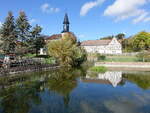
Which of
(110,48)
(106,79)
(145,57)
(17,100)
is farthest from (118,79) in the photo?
(110,48)

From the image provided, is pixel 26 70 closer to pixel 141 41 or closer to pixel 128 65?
pixel 128 65

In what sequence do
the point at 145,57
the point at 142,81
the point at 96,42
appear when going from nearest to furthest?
the point at 142,81 < the point at 145,57 < the point at 96,42

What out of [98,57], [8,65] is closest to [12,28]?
[8,65]

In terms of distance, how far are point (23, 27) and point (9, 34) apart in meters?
3.88

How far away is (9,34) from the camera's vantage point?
4000cm

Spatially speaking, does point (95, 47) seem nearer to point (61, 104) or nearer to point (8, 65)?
point (8, 65)

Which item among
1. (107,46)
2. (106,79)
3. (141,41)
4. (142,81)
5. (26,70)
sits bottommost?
(142,81)

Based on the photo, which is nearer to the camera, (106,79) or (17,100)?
(17,100)

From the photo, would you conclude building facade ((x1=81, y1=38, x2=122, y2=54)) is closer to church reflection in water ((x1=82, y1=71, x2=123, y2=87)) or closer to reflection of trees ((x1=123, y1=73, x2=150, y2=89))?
church reflection in water ((x1=82, y1=71, x2=123, y2=87))

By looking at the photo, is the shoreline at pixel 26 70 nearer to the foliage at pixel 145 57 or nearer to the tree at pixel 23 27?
the tree at pixel 23 27

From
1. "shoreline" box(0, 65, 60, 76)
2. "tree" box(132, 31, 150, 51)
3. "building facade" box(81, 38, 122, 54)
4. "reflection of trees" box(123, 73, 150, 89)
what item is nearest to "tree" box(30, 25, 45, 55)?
"shoreline" box(0, 65, 60, 76)

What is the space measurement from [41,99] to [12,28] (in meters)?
32.0

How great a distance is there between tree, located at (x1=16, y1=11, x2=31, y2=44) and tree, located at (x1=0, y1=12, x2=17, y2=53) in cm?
170

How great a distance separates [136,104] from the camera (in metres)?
11.2
